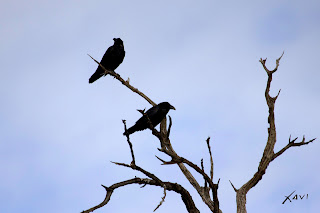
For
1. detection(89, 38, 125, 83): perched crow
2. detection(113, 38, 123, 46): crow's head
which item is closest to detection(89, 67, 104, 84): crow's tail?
detection(89, 38, 125, 83): perched crow

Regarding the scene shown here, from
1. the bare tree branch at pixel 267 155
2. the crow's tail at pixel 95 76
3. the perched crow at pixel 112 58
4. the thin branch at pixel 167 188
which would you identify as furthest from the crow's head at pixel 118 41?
the thin branch at pixel 167 188

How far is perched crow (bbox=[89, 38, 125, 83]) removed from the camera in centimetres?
1477

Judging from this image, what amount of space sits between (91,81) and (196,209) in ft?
25.4

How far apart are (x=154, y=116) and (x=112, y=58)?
4.46m

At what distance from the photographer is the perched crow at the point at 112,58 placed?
14.8 metres

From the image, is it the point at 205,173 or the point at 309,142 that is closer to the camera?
the point at 205,173

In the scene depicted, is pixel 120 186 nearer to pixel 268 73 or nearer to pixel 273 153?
pixel 273 153

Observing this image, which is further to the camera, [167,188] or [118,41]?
[118,41]

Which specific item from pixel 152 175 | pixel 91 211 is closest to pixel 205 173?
pixel 152 175

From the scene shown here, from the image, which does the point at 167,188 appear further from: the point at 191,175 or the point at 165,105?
the point at 165,105

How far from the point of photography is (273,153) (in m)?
9.88

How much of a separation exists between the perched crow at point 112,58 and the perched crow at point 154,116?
3.80 meters

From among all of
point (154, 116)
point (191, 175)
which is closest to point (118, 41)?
point (154, 116)

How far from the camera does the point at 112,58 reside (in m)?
14.8
